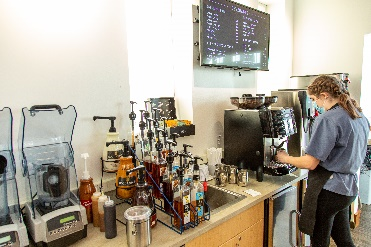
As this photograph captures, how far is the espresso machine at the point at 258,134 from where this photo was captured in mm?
2064

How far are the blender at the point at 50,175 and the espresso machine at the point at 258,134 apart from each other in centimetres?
131

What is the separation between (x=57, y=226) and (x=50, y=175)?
0.80 feet

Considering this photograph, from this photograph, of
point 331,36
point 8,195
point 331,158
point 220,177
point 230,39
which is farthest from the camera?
point 331,36

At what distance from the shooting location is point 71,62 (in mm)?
1642

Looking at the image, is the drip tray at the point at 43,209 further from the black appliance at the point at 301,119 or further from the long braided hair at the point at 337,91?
the black appliance at the point at 301,119

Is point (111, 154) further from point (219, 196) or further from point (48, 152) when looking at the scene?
point (219, 196)

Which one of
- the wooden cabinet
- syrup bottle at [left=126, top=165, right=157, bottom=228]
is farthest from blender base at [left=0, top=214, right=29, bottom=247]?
the wooden cabinet

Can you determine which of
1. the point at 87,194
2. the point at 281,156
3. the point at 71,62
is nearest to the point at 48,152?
the point at 87,194

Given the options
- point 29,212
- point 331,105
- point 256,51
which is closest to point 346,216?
point 331,105

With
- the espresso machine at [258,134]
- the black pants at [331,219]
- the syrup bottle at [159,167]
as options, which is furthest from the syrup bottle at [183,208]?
the black pants at [331,219]

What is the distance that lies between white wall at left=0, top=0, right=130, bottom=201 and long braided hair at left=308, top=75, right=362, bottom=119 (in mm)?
1366

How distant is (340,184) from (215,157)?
0.96m

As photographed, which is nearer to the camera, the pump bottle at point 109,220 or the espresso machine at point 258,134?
the pump bottle at point 109,220

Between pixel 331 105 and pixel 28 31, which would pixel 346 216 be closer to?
pixel 331 105
